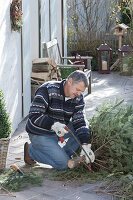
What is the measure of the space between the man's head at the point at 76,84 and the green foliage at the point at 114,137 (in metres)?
0.46

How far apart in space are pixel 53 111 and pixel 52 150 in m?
0.45

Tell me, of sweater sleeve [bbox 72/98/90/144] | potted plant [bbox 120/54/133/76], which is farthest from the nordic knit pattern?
potted plant [bbox 120/54/133/76]

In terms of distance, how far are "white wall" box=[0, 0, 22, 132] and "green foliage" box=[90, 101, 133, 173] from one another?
1815mm

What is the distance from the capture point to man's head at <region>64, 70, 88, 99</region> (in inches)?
226

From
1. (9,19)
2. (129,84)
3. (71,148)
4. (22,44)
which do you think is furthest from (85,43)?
(71,148)

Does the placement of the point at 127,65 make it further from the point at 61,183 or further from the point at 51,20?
the point at 61,183

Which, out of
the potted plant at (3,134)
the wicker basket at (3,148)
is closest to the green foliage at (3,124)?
the potted plant at (3,134)

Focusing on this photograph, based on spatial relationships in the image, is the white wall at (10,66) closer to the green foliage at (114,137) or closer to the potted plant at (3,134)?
the potted plant at (3,134)

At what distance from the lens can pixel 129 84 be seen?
13.5 metres

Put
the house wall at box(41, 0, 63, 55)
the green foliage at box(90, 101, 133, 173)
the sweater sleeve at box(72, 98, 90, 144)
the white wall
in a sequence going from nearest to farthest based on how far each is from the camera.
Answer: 1. the green foliage at box(90, 101, 133, 173)
2. the sweater sleeve at box(72, 98, 90, 144)
3. the white wall
4. the house wall at box(41, 0, 63, 55)

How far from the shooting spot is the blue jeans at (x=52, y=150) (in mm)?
5961

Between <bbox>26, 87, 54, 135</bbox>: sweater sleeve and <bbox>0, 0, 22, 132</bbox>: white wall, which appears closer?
<bbox>26, 87, 54, 135</bbox>: sweater sleeve

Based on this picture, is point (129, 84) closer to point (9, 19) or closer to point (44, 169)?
point (9, 19)

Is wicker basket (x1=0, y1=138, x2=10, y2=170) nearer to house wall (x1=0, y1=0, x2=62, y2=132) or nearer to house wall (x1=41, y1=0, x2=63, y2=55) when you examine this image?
house wall (x1=0, y1=0, x2=62, y2=132)
